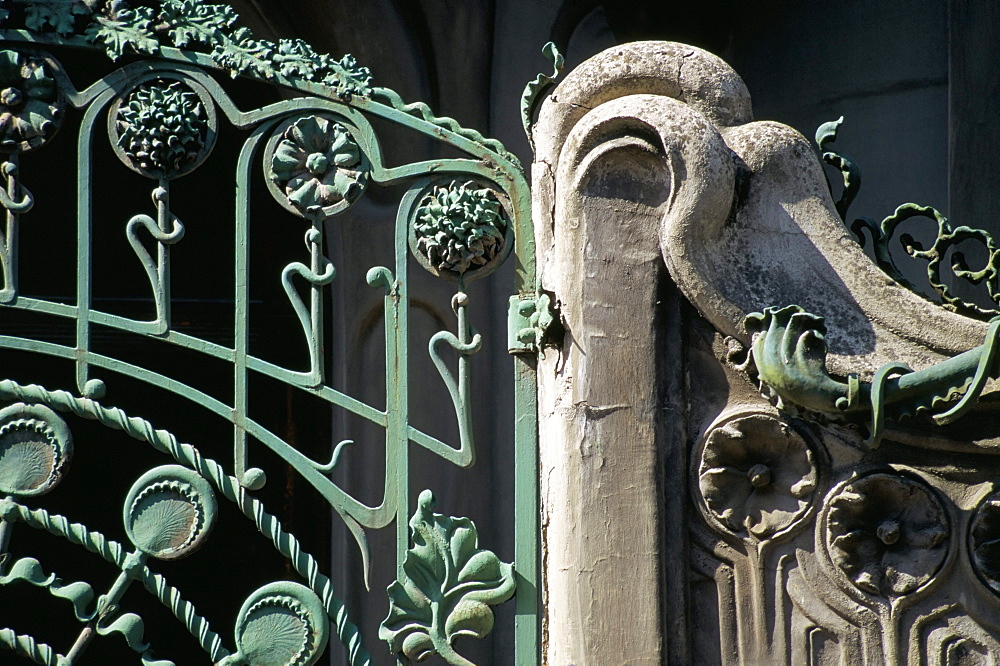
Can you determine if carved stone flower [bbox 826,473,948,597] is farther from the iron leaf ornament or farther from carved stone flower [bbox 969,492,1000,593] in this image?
the iron leaf ornament

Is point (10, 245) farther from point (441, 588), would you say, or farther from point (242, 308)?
point (441, 588)

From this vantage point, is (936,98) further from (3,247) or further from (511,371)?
(3,247)

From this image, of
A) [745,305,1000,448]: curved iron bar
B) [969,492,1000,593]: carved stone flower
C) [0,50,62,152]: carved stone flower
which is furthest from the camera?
[0,50,62,152]: carved stone flower

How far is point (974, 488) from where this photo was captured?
2076mm

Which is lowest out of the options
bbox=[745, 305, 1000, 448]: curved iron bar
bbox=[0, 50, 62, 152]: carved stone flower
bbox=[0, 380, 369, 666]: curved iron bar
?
bbox=[0, 380, 369, 666]: curved iron bar

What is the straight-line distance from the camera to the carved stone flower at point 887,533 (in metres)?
2.09

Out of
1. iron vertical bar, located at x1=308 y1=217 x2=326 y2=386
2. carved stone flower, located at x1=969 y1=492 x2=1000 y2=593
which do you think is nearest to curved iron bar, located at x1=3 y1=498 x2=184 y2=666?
iron vertical bar, located at x1=308 y1=217 x2=326 y2=386

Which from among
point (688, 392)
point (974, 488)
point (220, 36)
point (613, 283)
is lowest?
point (974, 488)

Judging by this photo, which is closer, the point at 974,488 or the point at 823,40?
the point at 974,488

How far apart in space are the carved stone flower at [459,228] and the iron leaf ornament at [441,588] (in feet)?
1.48

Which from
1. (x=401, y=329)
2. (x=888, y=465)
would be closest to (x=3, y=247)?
(x=401, y=329)

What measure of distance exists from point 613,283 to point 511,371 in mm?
2109

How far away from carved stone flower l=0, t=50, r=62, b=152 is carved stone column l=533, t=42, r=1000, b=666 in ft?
3.43

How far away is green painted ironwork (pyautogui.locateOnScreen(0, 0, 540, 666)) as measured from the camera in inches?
94.1
